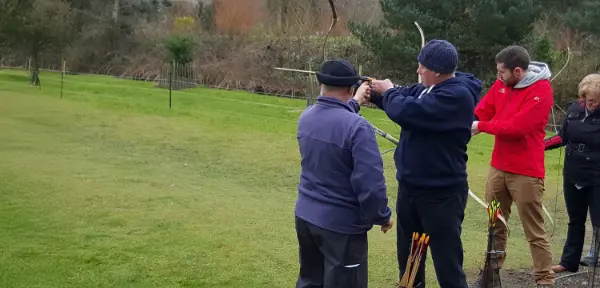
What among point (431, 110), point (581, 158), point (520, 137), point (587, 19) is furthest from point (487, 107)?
point (587, 19)

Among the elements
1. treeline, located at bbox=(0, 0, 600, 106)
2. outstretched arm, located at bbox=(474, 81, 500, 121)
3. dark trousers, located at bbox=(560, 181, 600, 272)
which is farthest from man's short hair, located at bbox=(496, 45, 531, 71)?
treeline, located at bbox=(0, 0, 600, 106)

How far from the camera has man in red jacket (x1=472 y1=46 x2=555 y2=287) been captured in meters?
4.77

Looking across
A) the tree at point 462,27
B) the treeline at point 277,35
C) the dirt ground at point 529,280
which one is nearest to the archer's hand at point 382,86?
the dirt ground at point 529,280

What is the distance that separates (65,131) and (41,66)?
910 inches

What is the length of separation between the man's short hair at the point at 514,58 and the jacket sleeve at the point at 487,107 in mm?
336

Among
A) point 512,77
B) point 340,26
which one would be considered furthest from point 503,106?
point 340,26

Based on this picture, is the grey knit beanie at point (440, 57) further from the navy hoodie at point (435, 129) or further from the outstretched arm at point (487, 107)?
the outstretched arm at point (487, 107)

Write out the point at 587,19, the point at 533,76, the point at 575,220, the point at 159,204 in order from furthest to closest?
the point at 587,19, the point at 159,204, the point at 575,220, the point at 533,76

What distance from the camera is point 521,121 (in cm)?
474

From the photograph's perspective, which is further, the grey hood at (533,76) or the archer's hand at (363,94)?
the grey hood at (533,76)

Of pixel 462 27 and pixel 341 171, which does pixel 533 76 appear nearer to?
pixel 341 171

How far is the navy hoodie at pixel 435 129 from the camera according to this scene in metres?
3.88

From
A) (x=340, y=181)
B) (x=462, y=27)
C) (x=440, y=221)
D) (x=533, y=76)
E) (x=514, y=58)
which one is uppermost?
A: (x=462, y=27)

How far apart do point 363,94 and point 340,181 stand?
2.25 feet
